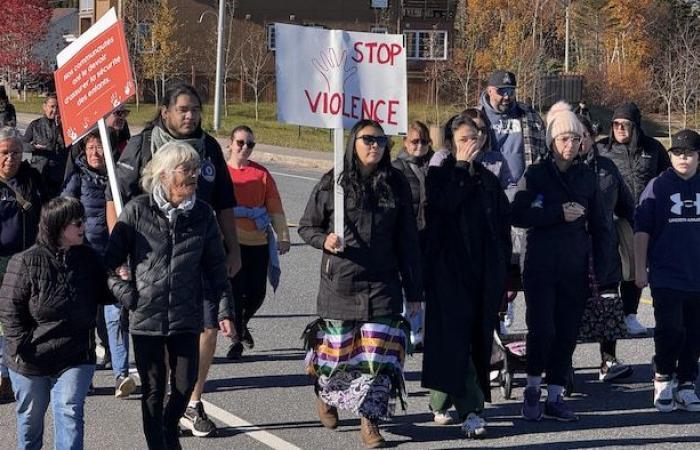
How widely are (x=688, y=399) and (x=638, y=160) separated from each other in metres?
2.42

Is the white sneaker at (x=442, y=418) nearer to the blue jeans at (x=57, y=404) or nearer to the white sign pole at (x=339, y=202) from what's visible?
the white sign pole at (x=339, y=202)

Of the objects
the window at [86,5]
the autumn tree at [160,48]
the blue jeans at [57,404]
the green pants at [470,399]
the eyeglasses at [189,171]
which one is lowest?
the green pants at [470,399]

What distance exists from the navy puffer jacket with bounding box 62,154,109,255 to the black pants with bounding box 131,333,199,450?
7.86 feet

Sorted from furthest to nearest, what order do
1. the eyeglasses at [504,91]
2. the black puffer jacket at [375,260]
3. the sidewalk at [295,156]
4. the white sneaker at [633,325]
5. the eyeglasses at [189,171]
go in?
the sidewalk at [295,156]
the white sneaker at [633,325]
the eyeglasses at [504,91]
the black puffer jacket at [375,260]
the eyeglasses at [189,171]

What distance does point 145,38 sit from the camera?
2280 inches

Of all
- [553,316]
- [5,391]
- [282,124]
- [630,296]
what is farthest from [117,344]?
[282,124]

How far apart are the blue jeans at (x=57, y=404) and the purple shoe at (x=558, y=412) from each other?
314 cm

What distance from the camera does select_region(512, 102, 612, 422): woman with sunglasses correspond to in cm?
796

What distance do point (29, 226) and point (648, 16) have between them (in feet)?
175

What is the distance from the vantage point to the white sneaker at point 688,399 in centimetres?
841

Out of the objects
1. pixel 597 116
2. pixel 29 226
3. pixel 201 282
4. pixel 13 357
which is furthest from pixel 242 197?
pixel 597 116

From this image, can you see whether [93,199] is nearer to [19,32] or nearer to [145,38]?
[19,32]

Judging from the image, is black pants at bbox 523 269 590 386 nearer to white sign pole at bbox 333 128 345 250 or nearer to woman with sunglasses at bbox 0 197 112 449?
white sign pole at bbox 333 128 345 250

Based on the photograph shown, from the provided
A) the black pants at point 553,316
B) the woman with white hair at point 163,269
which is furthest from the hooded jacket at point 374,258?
the woman with white hair at point 163,269
